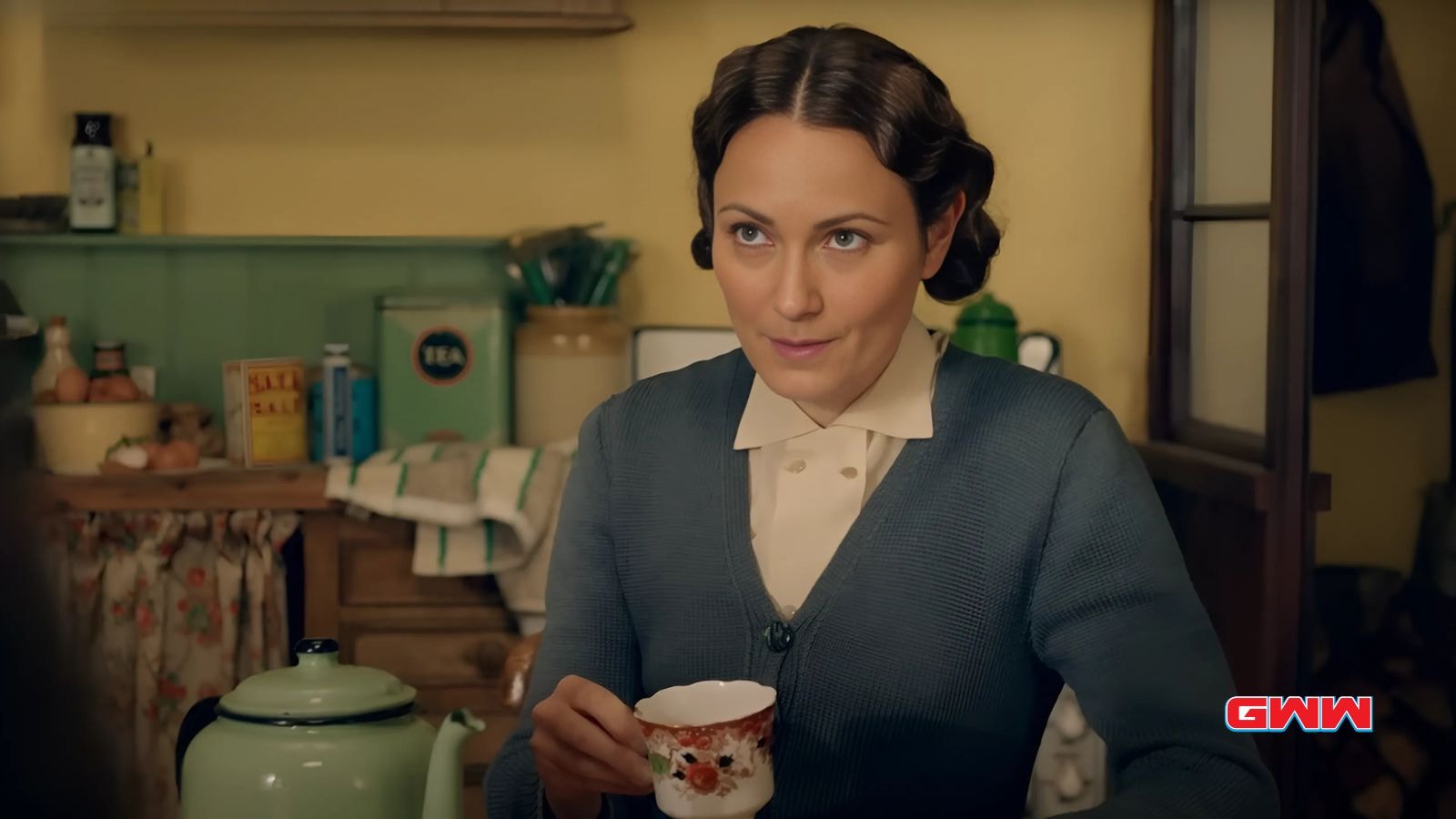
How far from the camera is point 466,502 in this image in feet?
5.04

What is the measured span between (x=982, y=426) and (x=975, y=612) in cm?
10

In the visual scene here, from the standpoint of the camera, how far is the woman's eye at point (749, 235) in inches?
29.5

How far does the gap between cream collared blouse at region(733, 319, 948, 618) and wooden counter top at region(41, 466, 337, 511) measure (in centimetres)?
87

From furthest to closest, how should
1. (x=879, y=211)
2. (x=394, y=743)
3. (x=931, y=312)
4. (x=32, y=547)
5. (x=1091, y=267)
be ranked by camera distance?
(x=931, y=312) < (x=1091, y=267) < (x=32, y=547) < (x=879, y=211) < (x=394, y=743)

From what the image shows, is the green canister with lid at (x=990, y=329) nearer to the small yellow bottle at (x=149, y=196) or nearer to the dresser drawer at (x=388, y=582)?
the dresser drawer at (x=388, y=582)

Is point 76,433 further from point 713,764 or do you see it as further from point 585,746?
point 713,764

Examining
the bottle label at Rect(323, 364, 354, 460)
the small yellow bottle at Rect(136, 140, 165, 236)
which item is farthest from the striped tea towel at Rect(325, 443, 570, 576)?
the small yellow bottle at Rect(136, 140, 165, 236)

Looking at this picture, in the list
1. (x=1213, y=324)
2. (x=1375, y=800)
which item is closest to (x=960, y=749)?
(x=1375, y=800)

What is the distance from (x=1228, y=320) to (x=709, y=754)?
1064mm

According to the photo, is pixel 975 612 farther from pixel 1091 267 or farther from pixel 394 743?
pixel 1091 267

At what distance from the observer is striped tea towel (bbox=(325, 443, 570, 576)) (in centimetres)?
152

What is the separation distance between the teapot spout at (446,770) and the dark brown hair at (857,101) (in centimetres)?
32

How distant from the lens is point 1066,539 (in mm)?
752

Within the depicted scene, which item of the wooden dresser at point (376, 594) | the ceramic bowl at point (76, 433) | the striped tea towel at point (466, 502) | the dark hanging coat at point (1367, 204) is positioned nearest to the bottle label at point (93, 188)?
the ceramic bowl at point (76, 433)
